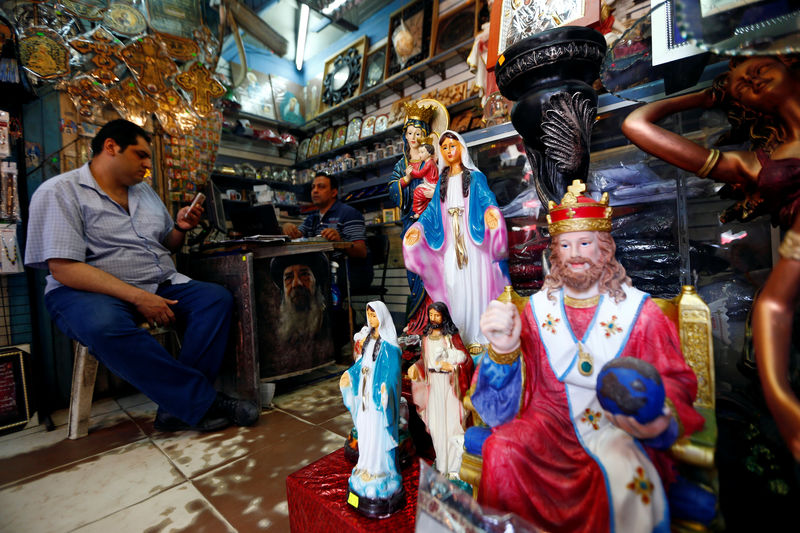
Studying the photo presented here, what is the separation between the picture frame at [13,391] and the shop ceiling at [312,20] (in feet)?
15.1

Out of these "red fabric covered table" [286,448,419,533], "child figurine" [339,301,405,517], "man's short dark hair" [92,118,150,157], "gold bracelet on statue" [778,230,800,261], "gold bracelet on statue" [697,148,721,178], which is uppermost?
"man's short dark hair" [92,118,150,157]

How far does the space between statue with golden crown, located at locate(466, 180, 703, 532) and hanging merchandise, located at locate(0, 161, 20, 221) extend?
3.32 meters

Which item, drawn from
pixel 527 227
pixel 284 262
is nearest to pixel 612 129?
Result: pixel 527 227

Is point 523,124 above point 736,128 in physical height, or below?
above

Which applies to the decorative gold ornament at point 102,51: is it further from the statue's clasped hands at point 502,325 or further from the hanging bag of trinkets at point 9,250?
the statue's clasped hands at point 502,325

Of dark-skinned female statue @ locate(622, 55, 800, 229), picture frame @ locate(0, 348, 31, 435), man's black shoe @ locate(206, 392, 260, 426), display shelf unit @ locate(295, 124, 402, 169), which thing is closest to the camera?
dark-skinned female statue @ locate(622, 55, 800, 229)

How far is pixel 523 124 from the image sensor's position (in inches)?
57.7

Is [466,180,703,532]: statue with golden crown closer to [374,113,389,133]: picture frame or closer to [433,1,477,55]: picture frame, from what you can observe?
[433,1,477,55]: picture frame

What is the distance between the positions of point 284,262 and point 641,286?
7.11ft

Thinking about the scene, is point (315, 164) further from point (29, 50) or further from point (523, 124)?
point (523, 124)

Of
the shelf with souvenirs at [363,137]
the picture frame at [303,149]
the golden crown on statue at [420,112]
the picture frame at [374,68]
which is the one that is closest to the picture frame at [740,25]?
the golden crown on statue at [420,112]

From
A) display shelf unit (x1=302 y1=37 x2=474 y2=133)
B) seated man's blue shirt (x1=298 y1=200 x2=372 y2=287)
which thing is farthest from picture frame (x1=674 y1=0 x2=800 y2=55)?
display shelf unit (x1=302 y1=37 x2=474 y2=133)

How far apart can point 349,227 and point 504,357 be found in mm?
2913

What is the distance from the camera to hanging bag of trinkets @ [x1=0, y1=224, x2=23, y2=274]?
→ 95.3 inches
